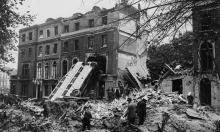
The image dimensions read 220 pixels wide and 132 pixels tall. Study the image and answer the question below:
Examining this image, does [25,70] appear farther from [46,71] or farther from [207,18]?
[207,18]

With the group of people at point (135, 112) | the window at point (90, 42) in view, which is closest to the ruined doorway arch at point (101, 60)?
the window at point (90, 42)

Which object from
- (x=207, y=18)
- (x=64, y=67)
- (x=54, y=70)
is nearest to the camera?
(x=207, y=18)

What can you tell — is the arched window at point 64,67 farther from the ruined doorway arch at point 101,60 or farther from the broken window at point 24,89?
the broken window at point 24,89

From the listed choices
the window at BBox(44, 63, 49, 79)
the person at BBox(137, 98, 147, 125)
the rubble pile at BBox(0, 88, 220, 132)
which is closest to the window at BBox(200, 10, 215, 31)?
the person at BBox(137, 98, 147, 125)

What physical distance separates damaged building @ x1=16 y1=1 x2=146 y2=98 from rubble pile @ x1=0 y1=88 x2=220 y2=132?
9.35 metres

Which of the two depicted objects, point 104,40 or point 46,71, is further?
point 46,71

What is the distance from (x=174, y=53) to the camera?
10250mm

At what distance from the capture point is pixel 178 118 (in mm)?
17266

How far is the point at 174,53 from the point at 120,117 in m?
8.89

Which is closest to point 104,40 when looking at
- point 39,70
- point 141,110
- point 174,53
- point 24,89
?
point 39,70

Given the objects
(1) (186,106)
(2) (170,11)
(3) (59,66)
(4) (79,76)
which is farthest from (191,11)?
(3) (59,66)

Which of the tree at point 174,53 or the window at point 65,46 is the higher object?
the window at point 65,46

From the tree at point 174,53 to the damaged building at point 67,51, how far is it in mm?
4631

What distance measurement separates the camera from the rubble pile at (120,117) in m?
15.6
